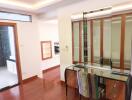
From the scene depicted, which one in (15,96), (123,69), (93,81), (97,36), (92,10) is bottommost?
(15,96)

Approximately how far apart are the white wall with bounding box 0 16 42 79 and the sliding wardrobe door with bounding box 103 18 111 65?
99.2 inches

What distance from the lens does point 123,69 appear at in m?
→ 2.49

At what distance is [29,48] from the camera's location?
402cm

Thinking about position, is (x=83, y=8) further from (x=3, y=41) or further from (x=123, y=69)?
(x=3, y=41)

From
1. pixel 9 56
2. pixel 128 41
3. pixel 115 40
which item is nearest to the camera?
pixel 128 41

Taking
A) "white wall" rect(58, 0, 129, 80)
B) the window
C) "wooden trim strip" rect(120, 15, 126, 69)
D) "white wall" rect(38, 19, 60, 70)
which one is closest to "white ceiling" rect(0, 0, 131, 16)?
"white wall" rect(58, 0, 129, 80)

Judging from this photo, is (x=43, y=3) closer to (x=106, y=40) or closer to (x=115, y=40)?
(x=106, y=40)

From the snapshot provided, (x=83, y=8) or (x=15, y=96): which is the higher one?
(x=83, y=8)

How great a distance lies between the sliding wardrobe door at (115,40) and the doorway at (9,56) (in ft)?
9.27

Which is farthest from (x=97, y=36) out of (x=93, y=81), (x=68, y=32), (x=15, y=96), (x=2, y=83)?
(x=2, y=83)

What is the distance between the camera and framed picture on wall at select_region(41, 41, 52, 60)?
16.8 feet

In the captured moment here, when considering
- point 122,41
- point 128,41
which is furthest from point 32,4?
point 128,41

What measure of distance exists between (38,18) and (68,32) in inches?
61.8

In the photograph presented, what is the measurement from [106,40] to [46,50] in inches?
126
